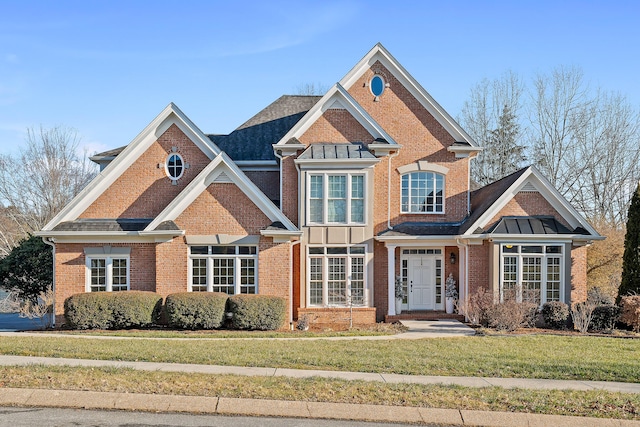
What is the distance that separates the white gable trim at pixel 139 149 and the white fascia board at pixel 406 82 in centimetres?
569

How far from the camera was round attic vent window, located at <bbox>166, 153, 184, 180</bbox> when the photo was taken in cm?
1981

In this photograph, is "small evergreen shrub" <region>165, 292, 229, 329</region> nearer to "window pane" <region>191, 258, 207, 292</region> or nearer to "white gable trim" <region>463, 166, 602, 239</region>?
"window pane" <region>191, 258, 207, 292</region>

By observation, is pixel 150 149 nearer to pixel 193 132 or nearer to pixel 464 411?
pixel 193 132

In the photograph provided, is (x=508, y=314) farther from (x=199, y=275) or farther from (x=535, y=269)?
(x=199, y=275)

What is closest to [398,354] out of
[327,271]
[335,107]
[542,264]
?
[327,271]

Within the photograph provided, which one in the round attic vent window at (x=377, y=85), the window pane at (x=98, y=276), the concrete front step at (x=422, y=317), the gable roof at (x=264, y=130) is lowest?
the concrete front step at (x=422, y=317)

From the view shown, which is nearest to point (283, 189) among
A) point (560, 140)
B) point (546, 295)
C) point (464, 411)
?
point (546, 295)

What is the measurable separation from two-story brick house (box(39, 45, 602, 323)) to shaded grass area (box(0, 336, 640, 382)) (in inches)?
167

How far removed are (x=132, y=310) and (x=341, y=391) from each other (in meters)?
10.4

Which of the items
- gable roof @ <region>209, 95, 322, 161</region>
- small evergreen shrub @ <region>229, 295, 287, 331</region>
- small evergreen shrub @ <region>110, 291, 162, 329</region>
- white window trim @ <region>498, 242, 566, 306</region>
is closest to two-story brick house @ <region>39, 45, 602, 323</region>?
white window trim @ <region>498, 242, 566, 306</region>

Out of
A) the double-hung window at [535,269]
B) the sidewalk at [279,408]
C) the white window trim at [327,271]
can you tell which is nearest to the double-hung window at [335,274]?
the white window trim at [327,271]

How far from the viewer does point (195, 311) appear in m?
16.8

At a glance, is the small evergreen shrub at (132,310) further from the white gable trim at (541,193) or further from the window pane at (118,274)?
the white gable trim at (541,193)

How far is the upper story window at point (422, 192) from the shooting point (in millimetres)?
20953
